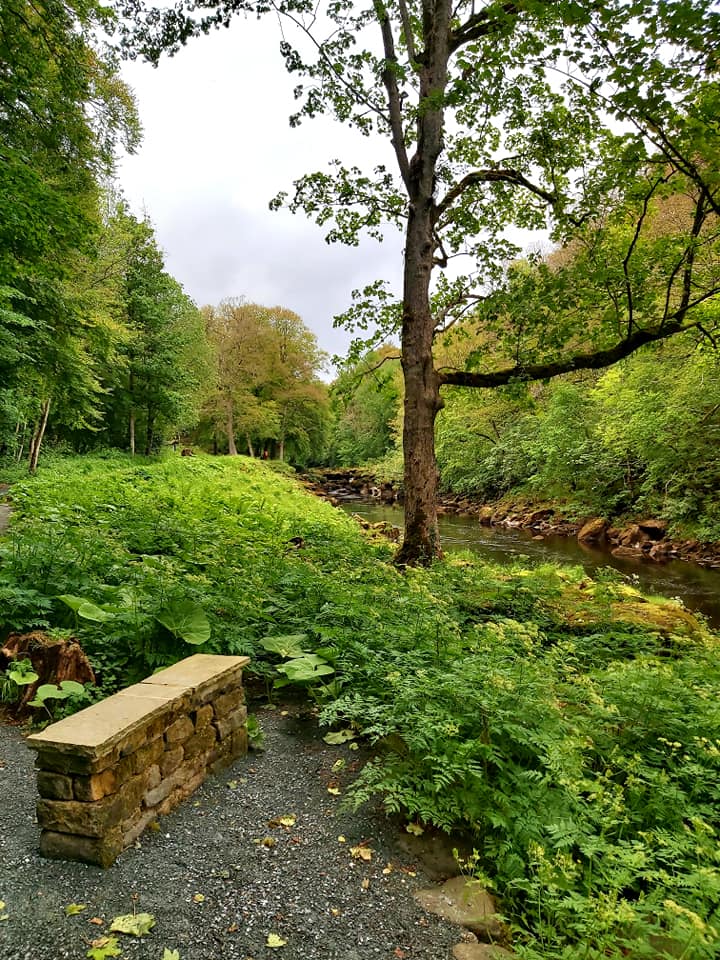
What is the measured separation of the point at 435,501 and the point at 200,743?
5494 millimetres

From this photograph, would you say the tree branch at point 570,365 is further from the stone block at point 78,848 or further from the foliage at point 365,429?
the foliage at point 365,429

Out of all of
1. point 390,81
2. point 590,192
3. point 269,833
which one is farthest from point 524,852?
point 390,81

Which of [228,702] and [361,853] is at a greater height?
[228,702]

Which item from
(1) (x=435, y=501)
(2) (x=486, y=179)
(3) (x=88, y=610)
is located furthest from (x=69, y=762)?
(2) (x=486, y=179)

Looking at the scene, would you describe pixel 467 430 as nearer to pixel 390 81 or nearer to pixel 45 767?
pixel 390 81

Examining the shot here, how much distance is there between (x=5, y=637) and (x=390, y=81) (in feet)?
31.4

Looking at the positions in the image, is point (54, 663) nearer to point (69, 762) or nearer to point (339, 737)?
point (69, 762)

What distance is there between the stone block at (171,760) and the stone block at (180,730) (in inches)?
1.8

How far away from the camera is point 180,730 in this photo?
299cm

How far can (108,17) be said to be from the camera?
784 centimetres

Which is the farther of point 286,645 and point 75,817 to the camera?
point 286,645

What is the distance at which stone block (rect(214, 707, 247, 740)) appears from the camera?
3.33 m

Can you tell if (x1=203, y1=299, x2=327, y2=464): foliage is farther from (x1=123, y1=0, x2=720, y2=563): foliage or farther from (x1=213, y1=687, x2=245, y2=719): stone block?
(x1=213, y1=687, x2=245, y2=719): stone block

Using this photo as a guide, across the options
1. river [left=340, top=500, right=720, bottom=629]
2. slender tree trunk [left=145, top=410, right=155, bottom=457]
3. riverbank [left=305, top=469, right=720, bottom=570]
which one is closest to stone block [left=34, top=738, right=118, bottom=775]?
river [left=340, top=500, right=720, bottom=629]
